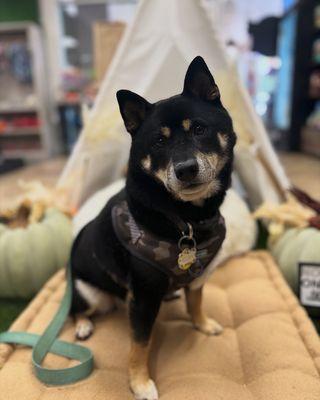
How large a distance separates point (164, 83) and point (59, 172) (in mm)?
3001

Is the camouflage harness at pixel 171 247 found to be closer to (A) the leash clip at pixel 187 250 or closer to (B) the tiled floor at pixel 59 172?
(A) the leash clip at pixel 187 250

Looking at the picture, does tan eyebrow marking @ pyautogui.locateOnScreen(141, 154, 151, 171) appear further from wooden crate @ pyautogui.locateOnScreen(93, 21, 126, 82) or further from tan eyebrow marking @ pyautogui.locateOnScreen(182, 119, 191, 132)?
wooden crate @ pyautogui.locateOnScreen(93, 21, 126, 82)

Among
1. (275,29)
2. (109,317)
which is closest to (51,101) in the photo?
(275,29)

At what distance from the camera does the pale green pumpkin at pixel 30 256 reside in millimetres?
1586

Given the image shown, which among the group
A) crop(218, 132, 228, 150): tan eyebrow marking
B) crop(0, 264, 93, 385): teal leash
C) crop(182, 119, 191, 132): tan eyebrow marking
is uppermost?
crop(182, 119, 191, 132): tan eyebrow marking

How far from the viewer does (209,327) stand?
1.23 meters

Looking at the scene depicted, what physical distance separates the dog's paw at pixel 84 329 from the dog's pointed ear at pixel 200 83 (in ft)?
2.72

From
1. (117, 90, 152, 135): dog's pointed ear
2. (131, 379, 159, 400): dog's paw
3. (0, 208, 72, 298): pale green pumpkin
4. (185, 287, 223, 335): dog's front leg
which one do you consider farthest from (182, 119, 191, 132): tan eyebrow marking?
(0, 208, 72, 298): pale green pumpkin

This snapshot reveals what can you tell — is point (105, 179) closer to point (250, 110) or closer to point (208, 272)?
point (250, 110)

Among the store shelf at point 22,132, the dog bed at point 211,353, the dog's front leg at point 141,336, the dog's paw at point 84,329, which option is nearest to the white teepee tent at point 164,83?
the dog bed at point 211,353

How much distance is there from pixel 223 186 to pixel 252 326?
1.82ft

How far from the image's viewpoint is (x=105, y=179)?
2.22 m

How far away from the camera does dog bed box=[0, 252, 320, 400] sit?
97cm

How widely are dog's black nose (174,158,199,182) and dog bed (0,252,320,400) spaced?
586 millimetres
